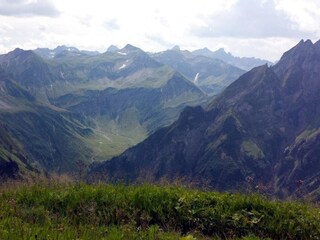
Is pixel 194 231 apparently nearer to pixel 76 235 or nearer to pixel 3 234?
pixel 76 235

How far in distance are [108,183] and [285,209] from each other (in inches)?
194

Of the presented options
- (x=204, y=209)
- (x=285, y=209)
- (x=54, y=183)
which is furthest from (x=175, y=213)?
(x=54, y=183)

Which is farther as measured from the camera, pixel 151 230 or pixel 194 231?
pixel 194 231

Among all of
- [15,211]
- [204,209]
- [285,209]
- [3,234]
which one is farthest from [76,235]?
[285,209]

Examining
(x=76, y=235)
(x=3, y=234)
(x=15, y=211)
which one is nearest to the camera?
(x=3, y=234)

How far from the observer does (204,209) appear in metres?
10.3

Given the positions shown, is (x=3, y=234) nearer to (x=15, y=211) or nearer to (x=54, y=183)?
(x=15, y=211)

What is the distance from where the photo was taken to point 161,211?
1003 centimetres

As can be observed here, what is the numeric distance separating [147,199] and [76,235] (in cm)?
287

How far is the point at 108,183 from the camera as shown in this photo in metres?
11.7

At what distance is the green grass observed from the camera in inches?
365

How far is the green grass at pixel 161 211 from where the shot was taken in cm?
927

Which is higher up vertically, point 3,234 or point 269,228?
point 3,234

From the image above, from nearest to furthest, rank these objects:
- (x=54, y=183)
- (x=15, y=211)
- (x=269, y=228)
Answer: (x=15, y=211), (x=269, y=228), (x=54, y=183)
